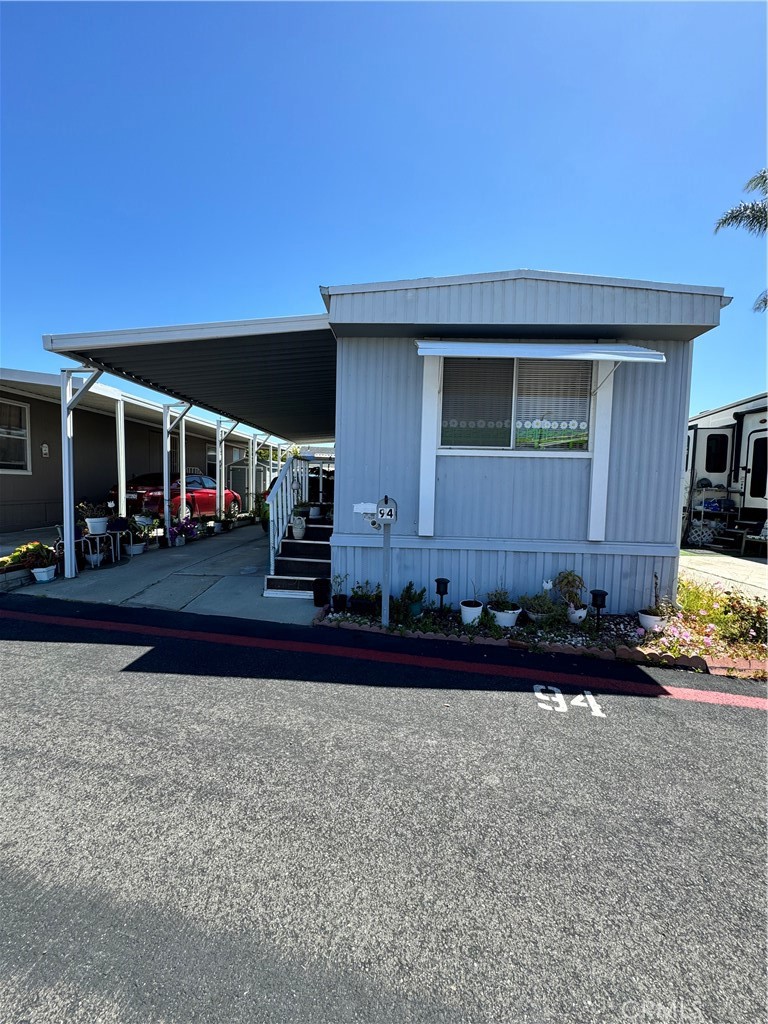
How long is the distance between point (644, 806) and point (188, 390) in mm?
8863

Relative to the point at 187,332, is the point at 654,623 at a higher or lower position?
lower

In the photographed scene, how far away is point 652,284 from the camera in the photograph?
15.1 ft

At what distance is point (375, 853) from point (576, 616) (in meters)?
3.47

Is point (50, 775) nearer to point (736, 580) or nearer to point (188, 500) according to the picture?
point (736, 580)

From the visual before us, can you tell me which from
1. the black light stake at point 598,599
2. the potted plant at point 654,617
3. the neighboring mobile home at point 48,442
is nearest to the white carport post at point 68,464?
the neighboring mobile home at point 48,442

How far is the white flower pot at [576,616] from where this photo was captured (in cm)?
484

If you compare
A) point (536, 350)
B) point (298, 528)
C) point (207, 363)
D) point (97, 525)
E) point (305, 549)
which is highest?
point (207, 363)

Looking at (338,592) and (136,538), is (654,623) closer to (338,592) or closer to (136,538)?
(338,592)

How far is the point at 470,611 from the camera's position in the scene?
4.84m

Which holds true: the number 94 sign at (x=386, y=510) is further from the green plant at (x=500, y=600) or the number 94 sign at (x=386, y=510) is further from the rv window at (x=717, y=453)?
the rv window at (x=717, y=453)

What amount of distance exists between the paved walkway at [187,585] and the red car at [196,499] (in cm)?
273

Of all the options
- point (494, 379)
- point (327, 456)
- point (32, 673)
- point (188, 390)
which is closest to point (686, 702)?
point (494, 379)

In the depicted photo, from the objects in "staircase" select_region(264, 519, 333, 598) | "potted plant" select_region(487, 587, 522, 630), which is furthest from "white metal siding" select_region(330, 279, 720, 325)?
"potted plant" select_region(487, 587, 522, 630)

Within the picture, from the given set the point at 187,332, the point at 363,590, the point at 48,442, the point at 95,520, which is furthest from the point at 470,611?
the point at 48,442
